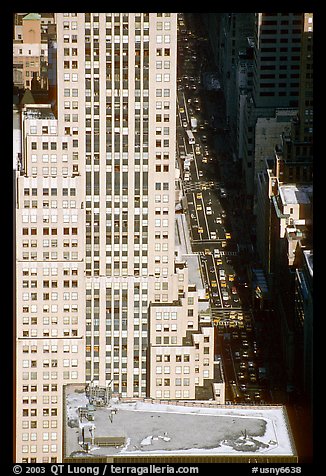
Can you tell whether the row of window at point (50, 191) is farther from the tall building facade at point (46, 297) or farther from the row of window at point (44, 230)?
the row of window at point (44, 230)

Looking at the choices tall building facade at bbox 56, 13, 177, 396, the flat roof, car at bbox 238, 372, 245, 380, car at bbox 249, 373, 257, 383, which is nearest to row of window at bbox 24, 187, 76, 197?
tall building facade at bbox 56, 13, 177, 396

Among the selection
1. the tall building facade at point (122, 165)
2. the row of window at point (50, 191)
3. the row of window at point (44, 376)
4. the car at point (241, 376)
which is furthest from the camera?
the car at point (241, 376)

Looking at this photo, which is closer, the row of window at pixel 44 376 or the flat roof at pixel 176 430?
the flat roof at pixel 176 430

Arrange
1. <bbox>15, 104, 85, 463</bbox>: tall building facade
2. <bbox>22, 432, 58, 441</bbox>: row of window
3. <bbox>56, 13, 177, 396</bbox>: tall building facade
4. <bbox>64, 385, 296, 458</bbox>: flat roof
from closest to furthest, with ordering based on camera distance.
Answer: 1. <bbox>64, 385, 296, 458</bbox>: flat roof
2. <bbox>56, 13, 177, 396</bbox>: tall building facade
3. <bbox>15, 104, 85, 463</bbox>: tall building facade
4. <bbox>22, 432, 58, 441</bbox>: row of window

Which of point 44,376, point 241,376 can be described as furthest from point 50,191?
point 241,376

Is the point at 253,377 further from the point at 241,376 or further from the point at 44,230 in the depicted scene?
the point at 44,230

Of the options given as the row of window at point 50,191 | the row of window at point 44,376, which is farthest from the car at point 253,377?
the row of window at point 50,191

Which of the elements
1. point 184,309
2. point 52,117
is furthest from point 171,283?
point 52,117

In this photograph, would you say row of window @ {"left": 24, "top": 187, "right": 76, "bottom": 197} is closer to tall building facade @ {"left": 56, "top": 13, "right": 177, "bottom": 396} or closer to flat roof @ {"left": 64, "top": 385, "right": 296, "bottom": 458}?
tall building facade @ {"left": 56, "top": 13, "right": 177, "bottom": 396}
